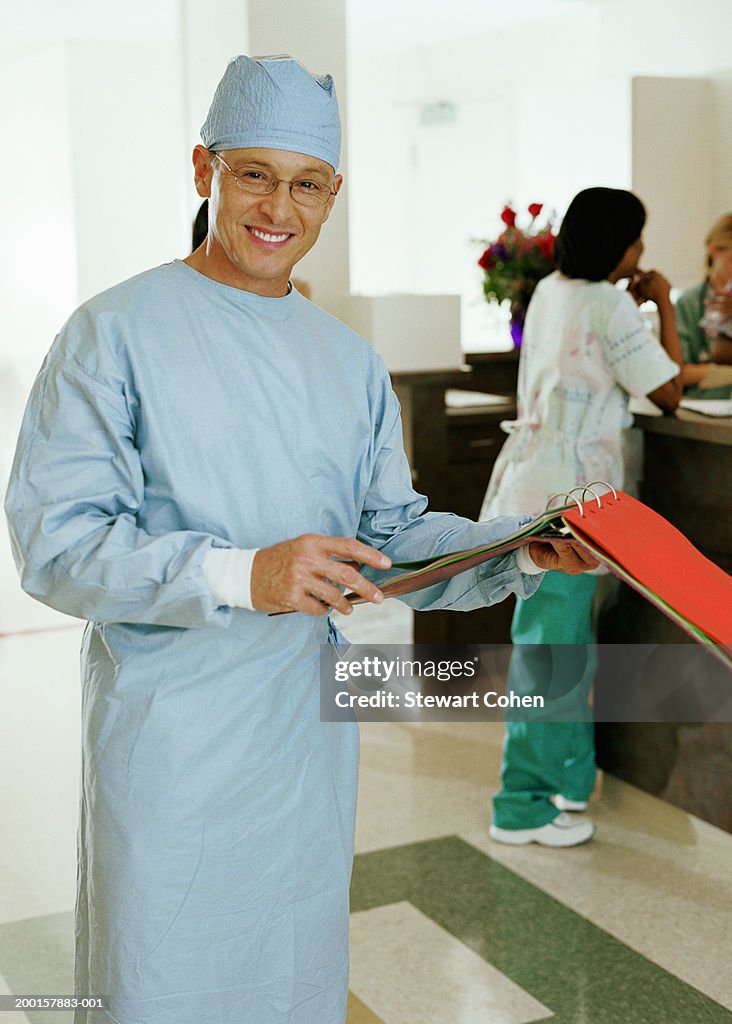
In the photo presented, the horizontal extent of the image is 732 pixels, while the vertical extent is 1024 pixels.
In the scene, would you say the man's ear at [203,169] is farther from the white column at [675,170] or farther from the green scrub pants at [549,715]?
the white column at [675,170]

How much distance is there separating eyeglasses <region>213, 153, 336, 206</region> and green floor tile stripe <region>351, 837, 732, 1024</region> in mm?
1600

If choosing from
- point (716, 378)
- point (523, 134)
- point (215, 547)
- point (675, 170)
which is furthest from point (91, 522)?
point (523, 134)

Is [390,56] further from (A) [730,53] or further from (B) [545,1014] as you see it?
(B) [545,1014]

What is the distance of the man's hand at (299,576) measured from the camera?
1312 millimetres

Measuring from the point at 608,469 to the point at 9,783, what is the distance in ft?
5.50

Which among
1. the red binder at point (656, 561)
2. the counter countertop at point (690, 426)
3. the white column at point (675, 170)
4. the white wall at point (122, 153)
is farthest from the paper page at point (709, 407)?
the white wall at point (122, 153)

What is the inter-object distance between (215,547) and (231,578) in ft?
0.18

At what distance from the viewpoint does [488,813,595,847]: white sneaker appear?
10.0 ft

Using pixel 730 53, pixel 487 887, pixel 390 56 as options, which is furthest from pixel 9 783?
pixel 390 56

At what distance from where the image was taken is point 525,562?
1574 mm

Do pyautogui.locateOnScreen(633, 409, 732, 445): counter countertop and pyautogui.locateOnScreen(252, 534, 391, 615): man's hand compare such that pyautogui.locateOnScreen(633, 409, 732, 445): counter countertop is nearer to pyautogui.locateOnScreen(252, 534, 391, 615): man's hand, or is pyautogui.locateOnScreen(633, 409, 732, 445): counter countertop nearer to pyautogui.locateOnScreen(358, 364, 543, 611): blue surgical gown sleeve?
pyautogui.locateOnScreen(358, 364, 543, 611): blue surgical gown sleeve

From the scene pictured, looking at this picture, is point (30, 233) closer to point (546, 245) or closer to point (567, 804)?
point (546, 245)

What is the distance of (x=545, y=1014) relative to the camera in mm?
2355

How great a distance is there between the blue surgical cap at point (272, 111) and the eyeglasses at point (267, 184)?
3 cm
